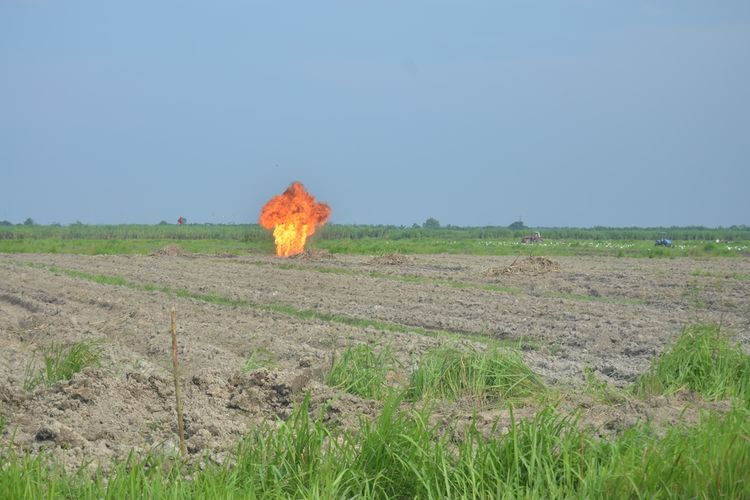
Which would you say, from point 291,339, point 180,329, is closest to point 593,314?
point 291,339

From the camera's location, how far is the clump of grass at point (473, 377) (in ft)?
26.6

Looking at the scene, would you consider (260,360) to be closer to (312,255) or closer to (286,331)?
(286,331)

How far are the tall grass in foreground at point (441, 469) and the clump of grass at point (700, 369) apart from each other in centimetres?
247

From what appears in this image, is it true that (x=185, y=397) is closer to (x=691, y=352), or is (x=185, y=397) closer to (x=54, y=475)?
(x=54, y=475)

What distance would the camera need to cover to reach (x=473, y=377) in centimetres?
827

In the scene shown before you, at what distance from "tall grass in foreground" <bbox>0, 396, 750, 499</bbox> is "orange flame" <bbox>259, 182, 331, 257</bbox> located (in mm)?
30060

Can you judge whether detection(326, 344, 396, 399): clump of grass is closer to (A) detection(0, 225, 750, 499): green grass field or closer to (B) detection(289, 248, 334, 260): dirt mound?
(A) detection(0, 225, 750, 499): green grass field

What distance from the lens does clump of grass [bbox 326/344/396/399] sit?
8.19m

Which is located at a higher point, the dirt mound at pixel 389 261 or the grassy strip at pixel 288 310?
the dirt mound at pixel 389 261

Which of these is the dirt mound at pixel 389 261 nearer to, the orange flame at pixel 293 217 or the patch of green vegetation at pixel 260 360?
the orange flame at pixel 293 217

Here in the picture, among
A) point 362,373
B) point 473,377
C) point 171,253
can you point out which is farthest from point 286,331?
point 171,253

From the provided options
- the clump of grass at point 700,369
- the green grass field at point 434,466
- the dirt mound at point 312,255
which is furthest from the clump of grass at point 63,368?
the dirt mound at point 312,255

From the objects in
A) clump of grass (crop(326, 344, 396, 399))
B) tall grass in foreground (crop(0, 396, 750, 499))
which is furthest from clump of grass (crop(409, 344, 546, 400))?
tall grass in foreground (crop(0, 396, 750, 499))

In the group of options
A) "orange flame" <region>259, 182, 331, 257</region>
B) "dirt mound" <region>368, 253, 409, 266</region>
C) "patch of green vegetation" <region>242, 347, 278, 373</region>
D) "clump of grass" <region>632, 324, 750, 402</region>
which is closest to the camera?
"clump of grass" <region>632, 324, 750, 402</region>
